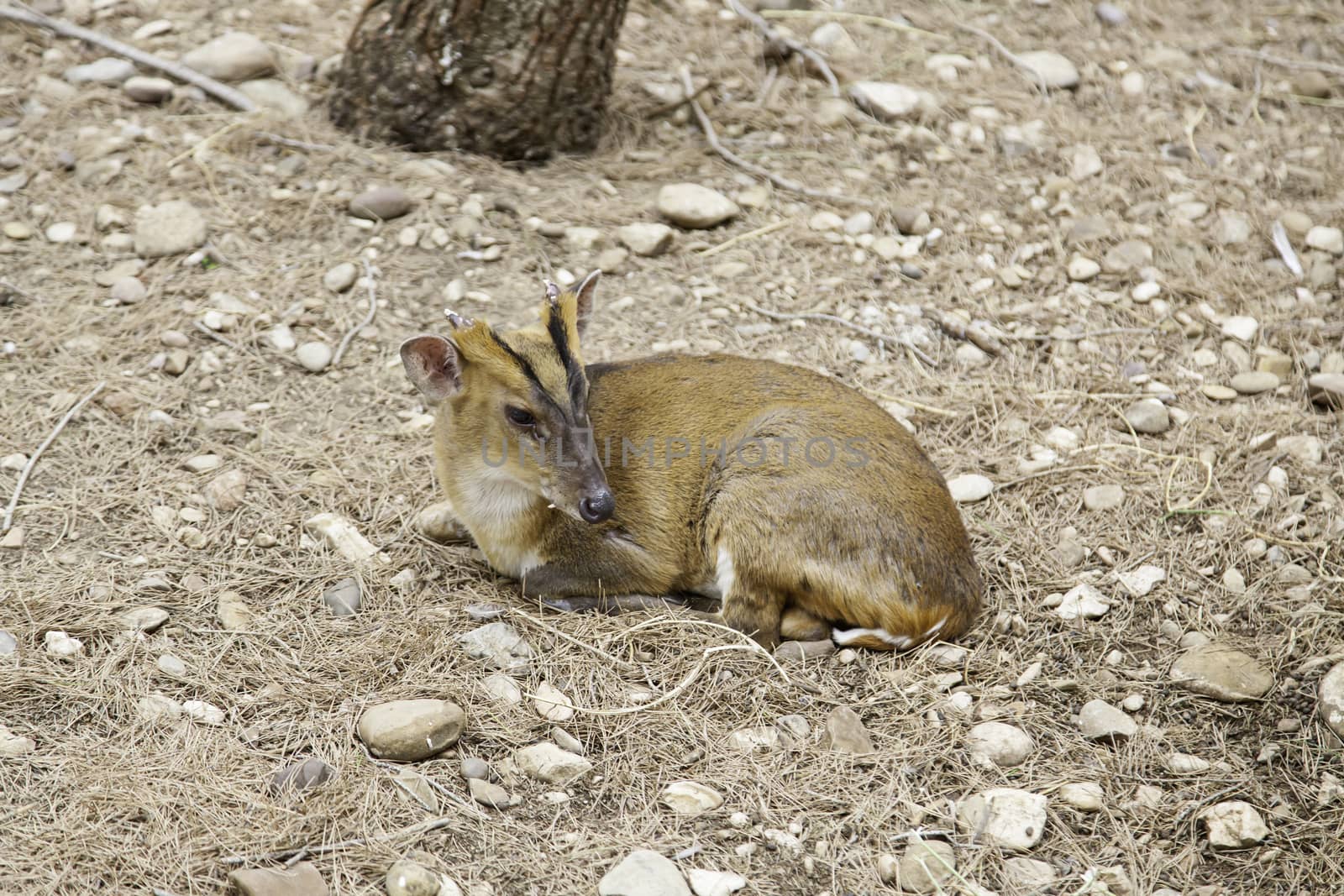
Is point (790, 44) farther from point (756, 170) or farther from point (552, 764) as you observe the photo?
point (552, 764)

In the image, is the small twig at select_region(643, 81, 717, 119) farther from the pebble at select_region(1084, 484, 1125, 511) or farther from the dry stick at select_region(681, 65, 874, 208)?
the pebble at select_region(1084, 484, 1125, 511)

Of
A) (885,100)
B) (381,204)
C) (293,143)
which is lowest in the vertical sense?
(381,204)

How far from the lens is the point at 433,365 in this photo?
5.02 m

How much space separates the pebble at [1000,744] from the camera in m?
4.39

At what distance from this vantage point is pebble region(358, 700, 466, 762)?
4.22 metres

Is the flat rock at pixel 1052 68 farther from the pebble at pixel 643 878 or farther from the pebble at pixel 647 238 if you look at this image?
the pebble at pixel 643 878

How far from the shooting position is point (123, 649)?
454cm

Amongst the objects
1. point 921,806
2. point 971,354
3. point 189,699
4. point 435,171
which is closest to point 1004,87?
point 971,354

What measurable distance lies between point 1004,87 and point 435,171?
4177mm

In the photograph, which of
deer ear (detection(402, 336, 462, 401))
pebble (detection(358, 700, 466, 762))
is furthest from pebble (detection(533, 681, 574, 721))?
deer ear (detection(402, 336, 462, 401))

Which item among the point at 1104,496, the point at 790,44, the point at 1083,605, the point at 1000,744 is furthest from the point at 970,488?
the point at 790,44

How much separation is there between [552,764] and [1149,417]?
3.66 meters

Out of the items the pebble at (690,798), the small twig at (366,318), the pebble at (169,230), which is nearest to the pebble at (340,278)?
the small twig at (366,318)

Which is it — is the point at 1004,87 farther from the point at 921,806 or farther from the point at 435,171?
the point at 921,806
